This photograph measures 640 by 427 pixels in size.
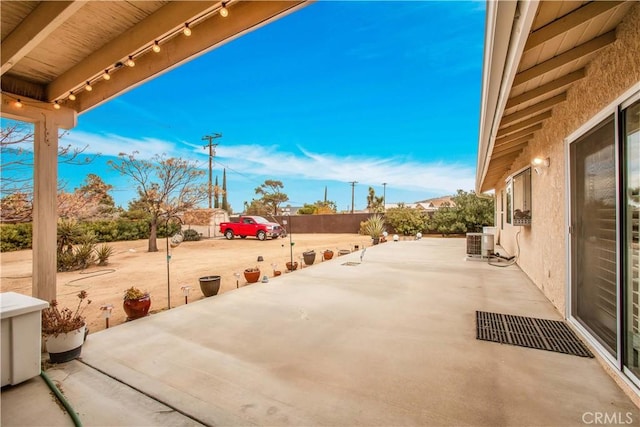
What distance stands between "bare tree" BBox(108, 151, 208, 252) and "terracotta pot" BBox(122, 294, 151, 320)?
357 inches

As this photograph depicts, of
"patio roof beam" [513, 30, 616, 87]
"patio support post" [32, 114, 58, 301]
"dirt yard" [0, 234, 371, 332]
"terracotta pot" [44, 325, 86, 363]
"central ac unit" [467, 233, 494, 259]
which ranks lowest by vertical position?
"dirt yard" [0, 234, 371, 332]

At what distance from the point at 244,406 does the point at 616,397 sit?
2.42m

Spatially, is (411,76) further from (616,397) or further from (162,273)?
(616,397)

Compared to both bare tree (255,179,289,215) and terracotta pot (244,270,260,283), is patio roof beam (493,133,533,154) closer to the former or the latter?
terracotta pot (244,270,260,283)

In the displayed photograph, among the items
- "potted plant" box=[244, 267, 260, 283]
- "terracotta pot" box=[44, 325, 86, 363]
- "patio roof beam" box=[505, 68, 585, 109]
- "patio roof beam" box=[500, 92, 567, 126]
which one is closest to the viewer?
"terracotta pot" box=[44, 325, 86, 363]

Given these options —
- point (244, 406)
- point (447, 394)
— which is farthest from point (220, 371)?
point (447, 394)

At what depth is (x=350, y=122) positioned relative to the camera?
33.3 m

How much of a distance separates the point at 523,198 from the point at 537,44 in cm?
405

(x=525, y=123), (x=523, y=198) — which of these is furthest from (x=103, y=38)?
(x=523, y=198)

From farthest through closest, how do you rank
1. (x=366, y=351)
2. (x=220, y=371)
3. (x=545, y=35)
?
1. (x=366, y=351)
2. (x=220, y=371)
3. (x=545, y=35)

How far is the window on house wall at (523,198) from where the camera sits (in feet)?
16.1

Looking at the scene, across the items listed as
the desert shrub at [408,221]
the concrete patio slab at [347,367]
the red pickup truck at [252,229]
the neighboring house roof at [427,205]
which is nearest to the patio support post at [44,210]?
the concrete patio slab at [347,367]

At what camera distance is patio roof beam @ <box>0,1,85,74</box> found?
1600 mm

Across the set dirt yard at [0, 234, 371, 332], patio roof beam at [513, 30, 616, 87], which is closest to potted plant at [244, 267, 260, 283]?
dirt yard at [0, 234, 371, 332]
